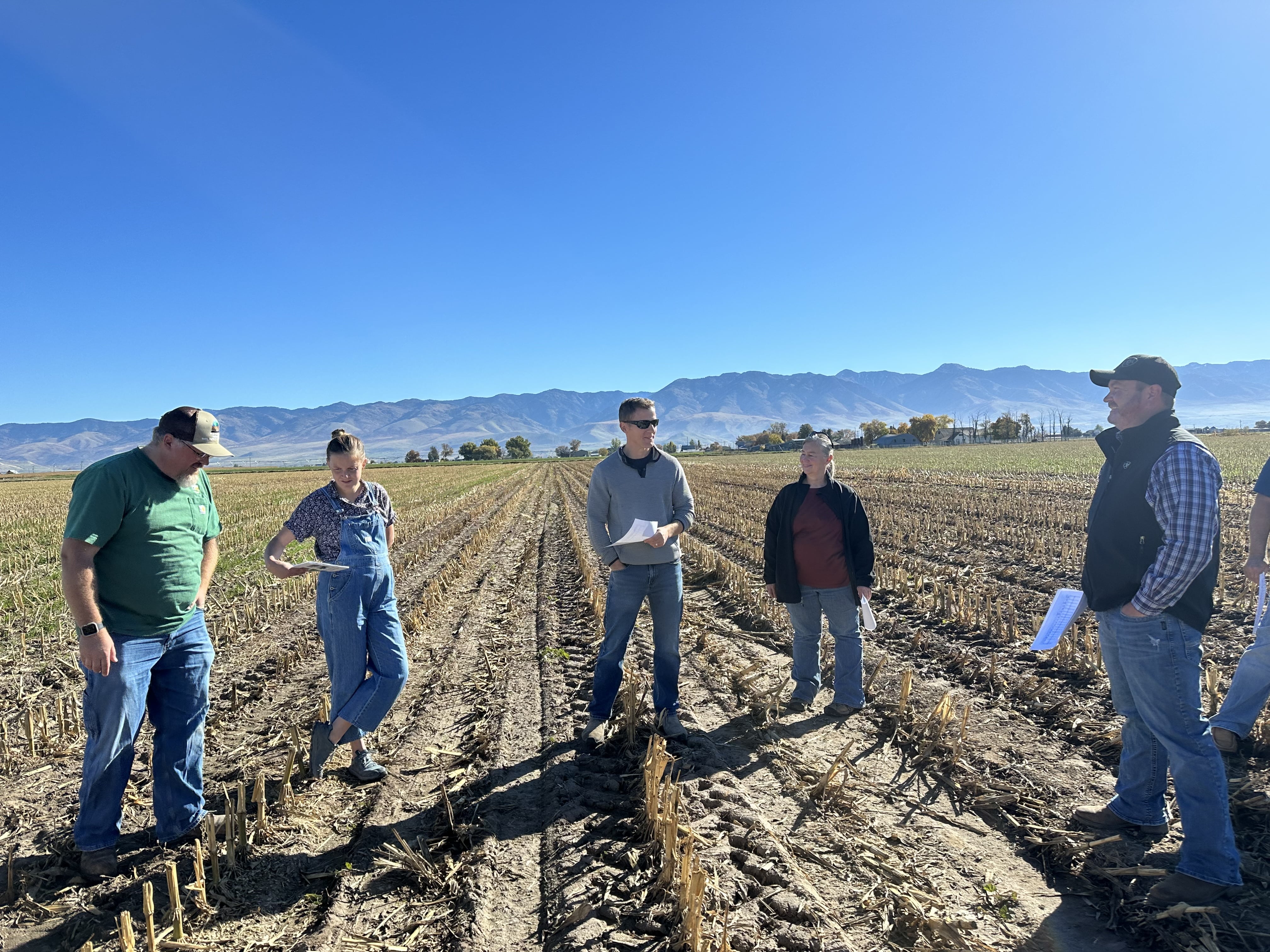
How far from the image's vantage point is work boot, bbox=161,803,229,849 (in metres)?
3.68

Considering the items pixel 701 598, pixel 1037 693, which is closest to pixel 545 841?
pixel 1037 693

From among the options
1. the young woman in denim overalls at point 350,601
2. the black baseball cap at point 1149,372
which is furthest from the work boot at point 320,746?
the black baseball cap at point 1149,372

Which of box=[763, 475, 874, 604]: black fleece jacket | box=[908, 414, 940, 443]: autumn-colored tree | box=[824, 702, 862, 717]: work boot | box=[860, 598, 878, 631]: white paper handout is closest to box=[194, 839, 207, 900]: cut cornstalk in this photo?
box=[763, 475, 874, 604]: black fleece jacket

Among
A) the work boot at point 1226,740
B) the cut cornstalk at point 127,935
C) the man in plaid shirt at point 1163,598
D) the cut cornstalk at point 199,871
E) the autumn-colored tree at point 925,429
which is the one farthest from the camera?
the autumn-colored tree at point 925,429

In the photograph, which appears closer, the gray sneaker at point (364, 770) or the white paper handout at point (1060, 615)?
the white paper handout at point (1060, 615)

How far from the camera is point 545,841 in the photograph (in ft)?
12.2

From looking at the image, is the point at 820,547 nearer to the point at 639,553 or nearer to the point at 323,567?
the point at 639,553

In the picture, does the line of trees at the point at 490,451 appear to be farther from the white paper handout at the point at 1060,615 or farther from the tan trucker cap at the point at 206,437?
the white paper handout at the point at 1060,615

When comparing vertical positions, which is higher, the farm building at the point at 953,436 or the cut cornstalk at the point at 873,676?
the farm building at the point at 953,436

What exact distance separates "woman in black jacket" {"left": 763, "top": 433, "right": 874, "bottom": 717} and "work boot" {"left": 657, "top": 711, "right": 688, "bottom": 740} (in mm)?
1109

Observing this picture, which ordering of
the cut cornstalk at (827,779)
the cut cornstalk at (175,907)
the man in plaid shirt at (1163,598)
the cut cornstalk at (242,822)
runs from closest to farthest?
the cut cornstalk at (175,907), the man in plaid shirt at (1163,598), the cut cornstalk at (242,822), the cut cornstalk at (827,779)

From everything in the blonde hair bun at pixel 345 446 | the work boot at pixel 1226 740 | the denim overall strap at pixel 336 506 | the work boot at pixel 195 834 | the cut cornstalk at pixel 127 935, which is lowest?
the work boot at pixel 195 834

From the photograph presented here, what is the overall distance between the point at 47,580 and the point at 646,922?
536 inches

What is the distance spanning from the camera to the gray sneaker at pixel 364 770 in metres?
4.41
